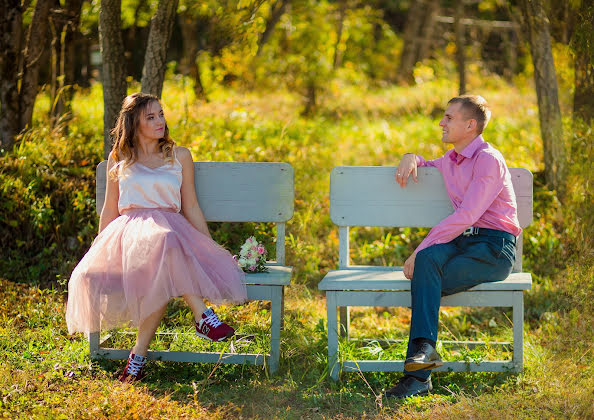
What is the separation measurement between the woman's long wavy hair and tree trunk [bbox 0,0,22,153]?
2371 millimetres

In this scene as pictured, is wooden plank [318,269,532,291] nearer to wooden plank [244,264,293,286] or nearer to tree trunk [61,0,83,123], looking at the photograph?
wooden plank [244,264,293,286]

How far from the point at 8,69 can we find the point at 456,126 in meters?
3.99

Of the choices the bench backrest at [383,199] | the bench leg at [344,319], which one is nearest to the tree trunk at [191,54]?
the bench backrest at [383,199]

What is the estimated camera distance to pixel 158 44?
5.16 m

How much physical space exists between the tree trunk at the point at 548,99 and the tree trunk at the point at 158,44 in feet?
9.62

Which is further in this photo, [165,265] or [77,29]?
[77,29]

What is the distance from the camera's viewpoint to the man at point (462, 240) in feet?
11.0

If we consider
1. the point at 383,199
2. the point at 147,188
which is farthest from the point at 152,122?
A: the point at 383,199

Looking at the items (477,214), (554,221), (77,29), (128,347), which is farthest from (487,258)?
(77,29)

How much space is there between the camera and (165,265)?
134 inches

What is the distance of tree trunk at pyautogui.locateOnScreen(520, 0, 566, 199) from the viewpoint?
582 centimetres

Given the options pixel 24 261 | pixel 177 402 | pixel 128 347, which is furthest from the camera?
pixel 24 261

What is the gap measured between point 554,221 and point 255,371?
3171 mm

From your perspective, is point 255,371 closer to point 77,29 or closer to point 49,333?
point 49,333
